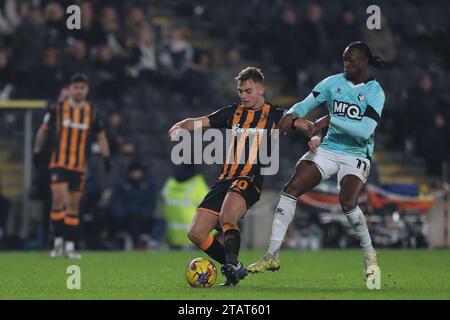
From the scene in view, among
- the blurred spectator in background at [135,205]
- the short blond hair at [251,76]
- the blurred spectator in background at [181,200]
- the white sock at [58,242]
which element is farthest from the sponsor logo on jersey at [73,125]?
the short blond hair at [251,76]

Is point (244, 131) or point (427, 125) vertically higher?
point (427, 125)

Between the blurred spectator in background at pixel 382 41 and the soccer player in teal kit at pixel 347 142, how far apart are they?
10.8 meters

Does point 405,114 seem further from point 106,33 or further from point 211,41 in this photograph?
point 106,33

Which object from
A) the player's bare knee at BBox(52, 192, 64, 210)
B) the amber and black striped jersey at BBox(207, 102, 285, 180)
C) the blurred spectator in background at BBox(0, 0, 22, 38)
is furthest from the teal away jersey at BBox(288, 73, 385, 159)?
the blurred spectator in background at BBox(0, 0, 22, 38)

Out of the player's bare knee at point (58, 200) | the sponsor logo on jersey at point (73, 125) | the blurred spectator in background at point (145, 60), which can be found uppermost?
the blurred spectator in background at point (145, 60)

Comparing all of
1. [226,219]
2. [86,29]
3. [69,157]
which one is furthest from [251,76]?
[86,29]

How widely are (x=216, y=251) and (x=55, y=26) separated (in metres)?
9.65

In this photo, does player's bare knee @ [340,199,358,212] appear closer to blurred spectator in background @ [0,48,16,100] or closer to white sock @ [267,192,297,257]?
white sock @ [267,192,297,257]

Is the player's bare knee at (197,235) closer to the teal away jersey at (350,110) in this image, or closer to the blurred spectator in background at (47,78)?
the teal away jersey at (350,110)

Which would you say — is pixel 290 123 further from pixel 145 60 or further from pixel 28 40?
pixel 145 60

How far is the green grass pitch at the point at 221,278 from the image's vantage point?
9.73 metres

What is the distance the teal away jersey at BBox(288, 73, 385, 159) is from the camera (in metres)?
10.7

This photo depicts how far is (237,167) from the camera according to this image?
35.2 feet
